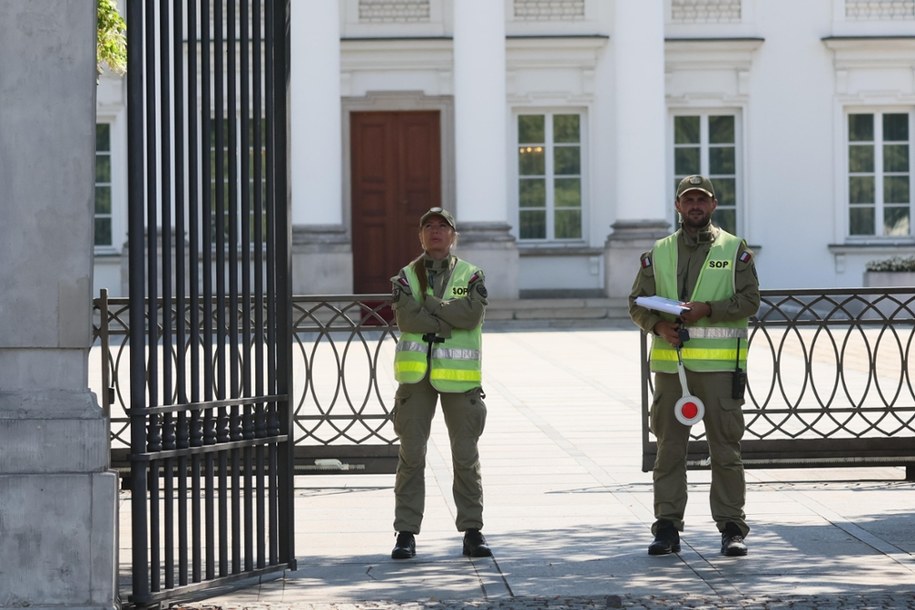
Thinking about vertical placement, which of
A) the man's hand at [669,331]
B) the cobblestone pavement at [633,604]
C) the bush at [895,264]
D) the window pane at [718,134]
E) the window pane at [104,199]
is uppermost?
the window pane at [718,134]

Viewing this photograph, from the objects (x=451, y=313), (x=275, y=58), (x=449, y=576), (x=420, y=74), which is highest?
(x=420, y=74)

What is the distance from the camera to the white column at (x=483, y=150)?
24.9 meters

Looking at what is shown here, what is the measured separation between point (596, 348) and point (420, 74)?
26.2 ft

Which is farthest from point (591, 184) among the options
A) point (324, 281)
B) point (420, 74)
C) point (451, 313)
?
point (451, 313)

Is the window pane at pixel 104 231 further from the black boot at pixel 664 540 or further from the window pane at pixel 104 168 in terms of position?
the black boot at pixel 664 540

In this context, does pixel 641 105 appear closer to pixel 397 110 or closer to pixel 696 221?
pixel 397 110

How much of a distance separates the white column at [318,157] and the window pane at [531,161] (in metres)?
3.58

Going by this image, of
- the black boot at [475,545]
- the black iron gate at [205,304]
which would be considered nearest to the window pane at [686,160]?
the black boot at [475,545]

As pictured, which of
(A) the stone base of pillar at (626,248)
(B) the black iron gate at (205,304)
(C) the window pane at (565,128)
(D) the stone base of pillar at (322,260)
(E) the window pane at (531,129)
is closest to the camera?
(B) the black iron gate at (205,304)

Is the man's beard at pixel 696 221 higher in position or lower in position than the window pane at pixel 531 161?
lower

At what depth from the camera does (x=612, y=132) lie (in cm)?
2680

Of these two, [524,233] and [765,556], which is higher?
[524,233]

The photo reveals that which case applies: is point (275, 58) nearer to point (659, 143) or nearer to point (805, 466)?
point (805, 466)

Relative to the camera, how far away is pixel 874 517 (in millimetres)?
8766
